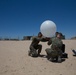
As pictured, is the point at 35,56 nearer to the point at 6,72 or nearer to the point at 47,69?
the point at 47,69

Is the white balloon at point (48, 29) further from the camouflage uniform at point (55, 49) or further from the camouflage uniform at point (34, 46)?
the camouflage uniform at point (34, 46)

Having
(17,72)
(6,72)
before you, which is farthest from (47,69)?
(6,72)

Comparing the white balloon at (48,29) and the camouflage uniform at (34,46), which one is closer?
the white balloon at (48,29)

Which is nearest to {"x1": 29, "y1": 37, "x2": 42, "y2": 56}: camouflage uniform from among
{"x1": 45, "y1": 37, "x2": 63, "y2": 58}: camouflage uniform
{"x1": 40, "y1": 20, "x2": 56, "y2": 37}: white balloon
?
{"x1": 40, "y1": 20, "x2": 56, "y2": 37}: white balloon

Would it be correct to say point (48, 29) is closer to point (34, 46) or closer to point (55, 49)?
point (55, 49)

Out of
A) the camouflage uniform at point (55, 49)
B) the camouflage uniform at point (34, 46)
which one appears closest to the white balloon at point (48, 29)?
the camouflage uniform at point (55, 49)

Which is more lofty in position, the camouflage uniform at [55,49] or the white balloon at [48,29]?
the white balloon at [48,29]

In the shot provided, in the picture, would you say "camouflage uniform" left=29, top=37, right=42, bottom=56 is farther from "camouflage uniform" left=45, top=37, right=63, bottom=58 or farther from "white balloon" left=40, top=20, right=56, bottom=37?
"camouflage uniform" left=45, top=37, right=63, bottom=58

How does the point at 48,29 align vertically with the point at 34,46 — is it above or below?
above

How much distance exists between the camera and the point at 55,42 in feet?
24.1

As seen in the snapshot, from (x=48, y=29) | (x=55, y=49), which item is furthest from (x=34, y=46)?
(x=48, y=29)

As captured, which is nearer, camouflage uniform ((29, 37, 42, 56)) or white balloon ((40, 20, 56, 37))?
white balloon ((40, 20, 56, 37))

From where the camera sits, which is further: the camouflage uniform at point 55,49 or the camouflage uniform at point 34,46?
the camouflage uniform at point 34,46

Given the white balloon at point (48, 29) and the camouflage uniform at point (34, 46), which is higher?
the white balloon at point (48, 29)
